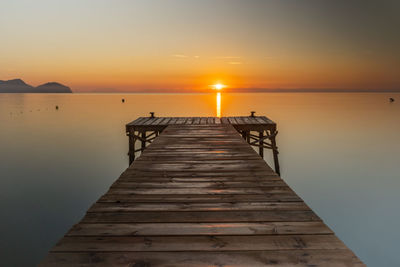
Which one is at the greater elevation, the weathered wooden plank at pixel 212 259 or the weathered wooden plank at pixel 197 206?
the weathered wooden plank at pixel 197 206

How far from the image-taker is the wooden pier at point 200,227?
6.84 ft

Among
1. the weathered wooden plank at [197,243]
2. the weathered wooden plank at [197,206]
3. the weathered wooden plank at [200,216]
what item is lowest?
the weathered wooden plank at [197,243]

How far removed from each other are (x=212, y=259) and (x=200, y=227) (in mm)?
526

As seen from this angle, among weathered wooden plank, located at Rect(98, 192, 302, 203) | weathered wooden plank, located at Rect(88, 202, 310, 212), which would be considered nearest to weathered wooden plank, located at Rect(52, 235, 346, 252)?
weathered wooden plank, located at Rect(88, 202, 310, 212)

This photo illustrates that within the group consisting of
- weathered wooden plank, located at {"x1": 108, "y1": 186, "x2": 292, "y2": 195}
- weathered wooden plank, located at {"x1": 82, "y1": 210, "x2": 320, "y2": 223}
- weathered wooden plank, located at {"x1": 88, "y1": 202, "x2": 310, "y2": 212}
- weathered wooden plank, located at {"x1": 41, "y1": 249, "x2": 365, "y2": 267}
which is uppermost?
weathered wooden plank, located at {"x1": 108, "y1": 186, "x2": 292, "y2": 195}

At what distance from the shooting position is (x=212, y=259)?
2062mm

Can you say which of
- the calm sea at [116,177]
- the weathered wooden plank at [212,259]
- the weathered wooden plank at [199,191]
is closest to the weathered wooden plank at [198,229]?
the weathered wooden plank at [212,259]

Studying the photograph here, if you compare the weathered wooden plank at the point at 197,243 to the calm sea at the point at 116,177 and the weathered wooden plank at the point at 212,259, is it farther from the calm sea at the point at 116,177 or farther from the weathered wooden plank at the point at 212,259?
the calm sea at the point at 116,177

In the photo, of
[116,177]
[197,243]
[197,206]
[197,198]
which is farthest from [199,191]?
[116,177]

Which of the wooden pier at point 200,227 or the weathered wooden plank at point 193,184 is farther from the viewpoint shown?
the weathered wooden plank at point 193,184

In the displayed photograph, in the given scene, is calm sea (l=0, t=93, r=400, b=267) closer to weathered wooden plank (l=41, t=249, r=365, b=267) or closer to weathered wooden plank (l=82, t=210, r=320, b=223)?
weathered wooden plank (l=82, t=210, r=320, b=223)

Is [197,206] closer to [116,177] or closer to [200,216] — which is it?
[200,216]

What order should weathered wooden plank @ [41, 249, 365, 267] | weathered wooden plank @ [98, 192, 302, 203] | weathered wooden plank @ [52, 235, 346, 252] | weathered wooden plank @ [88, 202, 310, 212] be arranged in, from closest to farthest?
weathered wooden plank @ [41, 249, 365, 267] → weathered wooden plank @ [52, 235, 346, 252] → weathered wooden plank @ [88, 202, 310, 212] → weathered wooden plank @ [98, 192, 302, 203]

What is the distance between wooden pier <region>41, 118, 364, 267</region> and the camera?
2084 mm
